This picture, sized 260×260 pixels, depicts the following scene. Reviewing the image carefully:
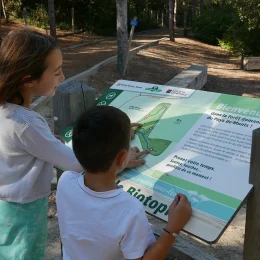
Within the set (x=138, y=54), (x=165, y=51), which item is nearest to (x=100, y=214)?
(x=138, y=54)

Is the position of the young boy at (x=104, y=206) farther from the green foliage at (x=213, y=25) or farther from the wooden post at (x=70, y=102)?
the green foliage at (x=213, y=25)

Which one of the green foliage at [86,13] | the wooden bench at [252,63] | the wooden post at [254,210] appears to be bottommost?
the wooden bench at [252,63]

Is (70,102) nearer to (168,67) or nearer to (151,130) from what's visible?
(151,130)

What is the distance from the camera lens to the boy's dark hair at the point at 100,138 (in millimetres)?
1360

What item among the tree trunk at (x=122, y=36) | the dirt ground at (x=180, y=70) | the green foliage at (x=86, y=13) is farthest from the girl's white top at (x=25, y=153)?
the green foliage at (x=86, y=13)

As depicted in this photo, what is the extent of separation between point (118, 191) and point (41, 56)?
2.28 ft

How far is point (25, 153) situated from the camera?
5.81 ft

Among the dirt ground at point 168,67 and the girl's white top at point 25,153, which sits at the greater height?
the girl's white top at point 25,153

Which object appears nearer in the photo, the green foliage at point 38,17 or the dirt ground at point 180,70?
the dirt ground at point 180,70

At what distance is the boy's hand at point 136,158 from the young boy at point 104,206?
21.2 inches

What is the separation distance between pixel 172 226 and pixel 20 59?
904mm

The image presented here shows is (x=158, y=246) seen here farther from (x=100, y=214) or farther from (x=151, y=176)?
(x=151, y=176)

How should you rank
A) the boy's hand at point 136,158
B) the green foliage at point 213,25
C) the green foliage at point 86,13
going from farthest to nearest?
the green foliage at point 86,13 < the green foliage at point 213,25 < the boy's hand at point 136,158

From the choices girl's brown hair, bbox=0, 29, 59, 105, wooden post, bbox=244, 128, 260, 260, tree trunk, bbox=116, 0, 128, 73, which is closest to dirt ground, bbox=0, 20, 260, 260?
tree trunk, bbox=116, 0, 128, 73
